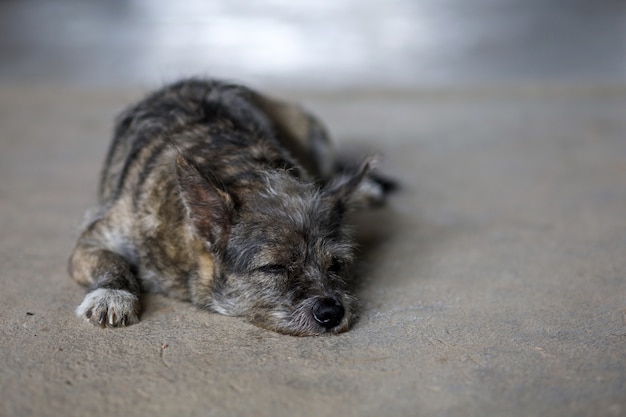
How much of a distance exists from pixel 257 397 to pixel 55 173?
3990 mm

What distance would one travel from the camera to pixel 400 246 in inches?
205

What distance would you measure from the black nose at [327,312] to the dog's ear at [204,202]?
0.58 metres

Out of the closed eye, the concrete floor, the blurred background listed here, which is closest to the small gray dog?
the closed eye

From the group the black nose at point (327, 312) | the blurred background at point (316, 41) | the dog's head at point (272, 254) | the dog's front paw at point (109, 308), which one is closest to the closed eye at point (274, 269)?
the dog's head at point (272, 254)

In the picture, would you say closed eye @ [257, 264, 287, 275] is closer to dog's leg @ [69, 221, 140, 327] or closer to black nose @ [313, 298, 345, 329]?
black nose @ [313, 298, 345, 329]

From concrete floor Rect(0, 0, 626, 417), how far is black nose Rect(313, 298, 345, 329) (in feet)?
0.29

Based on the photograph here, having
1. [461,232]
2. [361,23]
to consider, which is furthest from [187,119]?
[361,23]

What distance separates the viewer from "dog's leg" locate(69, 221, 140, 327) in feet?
12.9

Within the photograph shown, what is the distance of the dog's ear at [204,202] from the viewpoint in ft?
12.8

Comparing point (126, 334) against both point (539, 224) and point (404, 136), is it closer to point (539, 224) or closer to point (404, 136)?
point (539, 224)

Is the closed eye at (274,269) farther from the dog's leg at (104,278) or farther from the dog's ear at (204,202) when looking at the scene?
the dog's leg at (104,278)

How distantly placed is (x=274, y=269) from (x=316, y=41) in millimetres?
10252

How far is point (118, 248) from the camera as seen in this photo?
4.55 m

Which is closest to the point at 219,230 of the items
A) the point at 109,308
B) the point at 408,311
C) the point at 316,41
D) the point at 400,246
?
the point at 109,308
